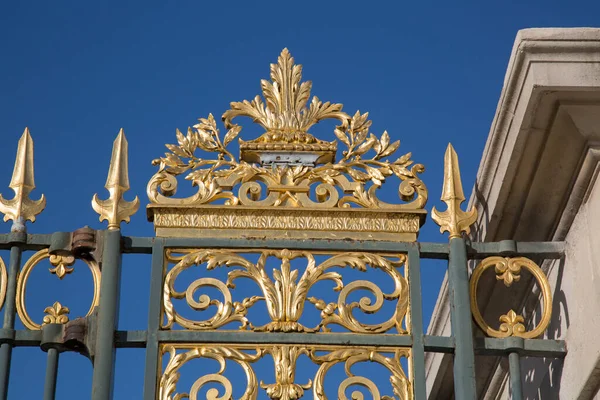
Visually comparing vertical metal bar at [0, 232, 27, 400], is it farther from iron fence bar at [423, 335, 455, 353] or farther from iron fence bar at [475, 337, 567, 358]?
iron fence bar at [475, 337, 567, 358]

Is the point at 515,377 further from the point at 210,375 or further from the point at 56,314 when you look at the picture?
the point at 56,314

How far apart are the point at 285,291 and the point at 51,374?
1152mm

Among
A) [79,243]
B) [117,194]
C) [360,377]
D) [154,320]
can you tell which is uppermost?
[117,194]

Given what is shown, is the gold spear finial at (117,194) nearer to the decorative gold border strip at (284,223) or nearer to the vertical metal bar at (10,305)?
the decorative gold border strip at (284,223)

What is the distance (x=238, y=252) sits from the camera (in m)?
8.05

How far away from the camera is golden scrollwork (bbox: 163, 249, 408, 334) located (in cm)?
784

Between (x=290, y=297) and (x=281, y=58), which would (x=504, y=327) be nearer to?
(x=290, y=297)

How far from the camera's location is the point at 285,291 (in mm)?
7934

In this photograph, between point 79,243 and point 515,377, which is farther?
point 79,243

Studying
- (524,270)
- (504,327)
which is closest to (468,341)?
(504,327)

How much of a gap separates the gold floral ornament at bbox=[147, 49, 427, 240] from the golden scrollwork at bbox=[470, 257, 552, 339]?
1.27 ft

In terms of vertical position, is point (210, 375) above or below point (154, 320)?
below

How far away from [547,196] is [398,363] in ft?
3.74

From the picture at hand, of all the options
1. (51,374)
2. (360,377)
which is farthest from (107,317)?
(360,377)
